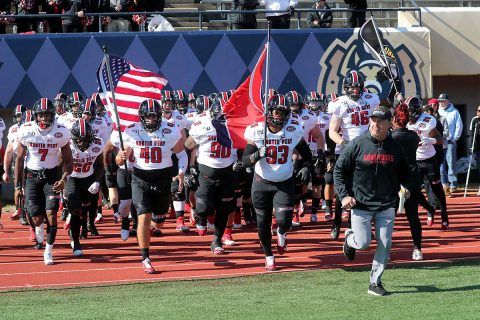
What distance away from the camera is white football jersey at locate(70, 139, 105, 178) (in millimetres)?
14125

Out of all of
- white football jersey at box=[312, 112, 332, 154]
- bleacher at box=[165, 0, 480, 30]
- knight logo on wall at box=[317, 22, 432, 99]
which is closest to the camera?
white football jersey at box=[312, 112, 332, 154]

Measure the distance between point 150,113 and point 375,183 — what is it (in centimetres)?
324

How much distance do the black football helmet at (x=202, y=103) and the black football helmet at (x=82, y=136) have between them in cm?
275

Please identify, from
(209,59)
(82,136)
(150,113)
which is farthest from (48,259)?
(209,59)

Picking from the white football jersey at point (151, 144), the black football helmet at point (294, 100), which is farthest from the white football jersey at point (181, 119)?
the white football jersey at point (151, 144)

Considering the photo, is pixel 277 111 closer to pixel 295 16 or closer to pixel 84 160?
pixel 84 160

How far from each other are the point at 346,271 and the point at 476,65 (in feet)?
38.1

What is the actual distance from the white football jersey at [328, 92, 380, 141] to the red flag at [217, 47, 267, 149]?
4.97 ft

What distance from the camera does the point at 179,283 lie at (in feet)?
39.0

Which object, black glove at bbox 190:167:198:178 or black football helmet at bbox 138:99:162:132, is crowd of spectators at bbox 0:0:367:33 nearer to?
black glove at bbox 190:167:198:178

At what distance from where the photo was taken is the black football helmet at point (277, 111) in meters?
12.3

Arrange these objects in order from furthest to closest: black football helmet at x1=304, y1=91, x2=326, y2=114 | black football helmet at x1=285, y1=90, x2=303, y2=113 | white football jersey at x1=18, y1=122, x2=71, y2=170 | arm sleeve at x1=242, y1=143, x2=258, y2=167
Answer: black football helmet at x1=304, y1=91, x2=326, y2=114 < black football helmet at x1=285, y1=90, x2=303, y2=113 < white football jersey at x1=18, y1=122, x2=71, y2=170 < arm sleeve at x1=242, y1=143, x2=258, y2=167

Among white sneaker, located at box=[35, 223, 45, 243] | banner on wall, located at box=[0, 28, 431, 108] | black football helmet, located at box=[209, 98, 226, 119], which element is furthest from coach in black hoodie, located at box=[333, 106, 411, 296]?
banner on wall, located at box=[0, 28, 431, 108]

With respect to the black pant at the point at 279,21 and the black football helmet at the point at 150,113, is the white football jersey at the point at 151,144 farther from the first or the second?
the black pant at the point at 279,21
